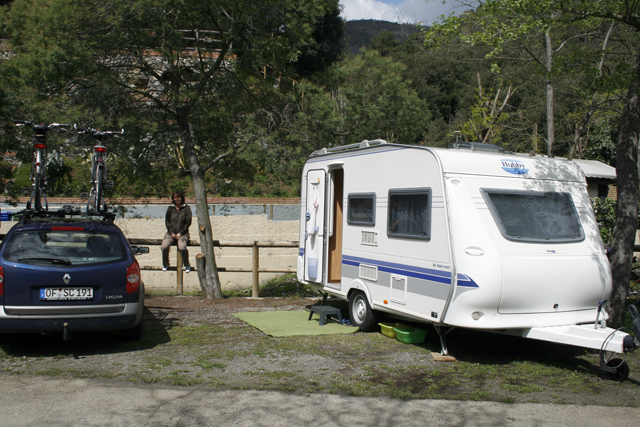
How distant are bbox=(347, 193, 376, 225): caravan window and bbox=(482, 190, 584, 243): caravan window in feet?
5.95

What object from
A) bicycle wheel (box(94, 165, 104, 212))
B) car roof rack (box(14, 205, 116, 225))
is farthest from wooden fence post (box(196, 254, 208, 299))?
car roof rack (box(14, 205, 116, 225))

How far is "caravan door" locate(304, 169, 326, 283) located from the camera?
9273 mm

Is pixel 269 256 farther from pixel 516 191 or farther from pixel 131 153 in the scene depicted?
pixel 516 191

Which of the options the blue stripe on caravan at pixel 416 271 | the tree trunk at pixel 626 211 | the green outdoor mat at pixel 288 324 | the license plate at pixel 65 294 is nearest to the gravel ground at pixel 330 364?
the green outdoor mat at pixel 288 324

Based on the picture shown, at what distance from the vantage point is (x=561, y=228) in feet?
22.6

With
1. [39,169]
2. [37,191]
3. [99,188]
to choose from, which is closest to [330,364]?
[99,188]

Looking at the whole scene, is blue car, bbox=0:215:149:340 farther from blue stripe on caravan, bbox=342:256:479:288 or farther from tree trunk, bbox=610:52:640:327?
tree trunk, bbox=610:52:640:327

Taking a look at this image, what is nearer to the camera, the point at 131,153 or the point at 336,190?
the point at 336,190

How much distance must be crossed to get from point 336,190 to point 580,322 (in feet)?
14.2

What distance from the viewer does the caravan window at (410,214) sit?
6992mm

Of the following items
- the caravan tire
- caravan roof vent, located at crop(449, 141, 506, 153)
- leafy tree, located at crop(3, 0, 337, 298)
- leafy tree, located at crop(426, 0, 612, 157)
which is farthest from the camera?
leafy tree, located at crop(3, 0, 337, 298)

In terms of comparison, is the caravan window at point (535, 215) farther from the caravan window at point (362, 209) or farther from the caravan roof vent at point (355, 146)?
the caravan roof vent at point (355, 146)

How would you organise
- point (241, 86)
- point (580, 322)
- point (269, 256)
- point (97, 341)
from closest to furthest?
point (580, 322) → point (97, 341) → point (241, 86) → point (269, 256)

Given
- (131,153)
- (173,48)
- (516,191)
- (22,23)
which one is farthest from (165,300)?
(516,191)
